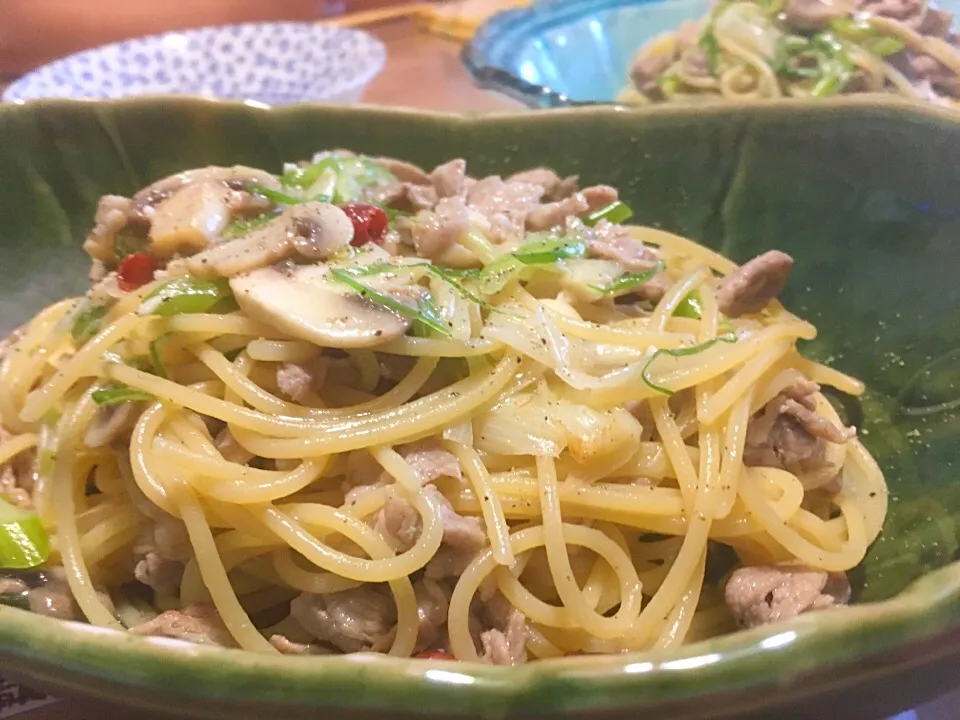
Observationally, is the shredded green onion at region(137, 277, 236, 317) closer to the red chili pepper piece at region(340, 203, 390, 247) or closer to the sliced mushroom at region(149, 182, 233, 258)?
the sliced mushroom at region(149, 182, 233, 258)

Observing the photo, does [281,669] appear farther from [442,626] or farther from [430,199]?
[430,199]

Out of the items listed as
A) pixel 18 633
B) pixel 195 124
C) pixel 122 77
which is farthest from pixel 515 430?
pixel 122 77

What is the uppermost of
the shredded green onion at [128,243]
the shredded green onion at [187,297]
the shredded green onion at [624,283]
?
the shredded green onion at [187,297]

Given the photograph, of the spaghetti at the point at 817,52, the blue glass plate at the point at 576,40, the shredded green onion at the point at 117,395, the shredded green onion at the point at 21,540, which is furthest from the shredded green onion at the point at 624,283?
the spaghetti at the point at 817,52

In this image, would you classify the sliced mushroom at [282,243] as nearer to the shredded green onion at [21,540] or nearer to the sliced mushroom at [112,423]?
the sliced mushroom at [112,423]

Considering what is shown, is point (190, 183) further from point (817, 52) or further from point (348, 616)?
point (817, 52)

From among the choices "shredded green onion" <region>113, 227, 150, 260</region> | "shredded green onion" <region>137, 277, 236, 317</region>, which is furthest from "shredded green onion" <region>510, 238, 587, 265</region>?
"shredded green onion" <region>113, 227, 150, 260</region>
